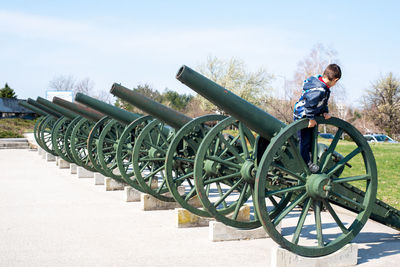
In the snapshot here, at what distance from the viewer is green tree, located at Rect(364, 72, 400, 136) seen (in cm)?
3909

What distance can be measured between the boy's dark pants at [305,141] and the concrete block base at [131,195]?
532cm

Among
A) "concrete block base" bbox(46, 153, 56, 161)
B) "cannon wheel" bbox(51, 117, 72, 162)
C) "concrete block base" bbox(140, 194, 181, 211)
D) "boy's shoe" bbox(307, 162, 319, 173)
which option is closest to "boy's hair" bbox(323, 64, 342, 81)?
"boy's shoe" bbox(307, 162, 319, 173)

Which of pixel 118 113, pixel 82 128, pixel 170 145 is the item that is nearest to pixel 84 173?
pixel 82 128

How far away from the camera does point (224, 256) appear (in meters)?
5.66

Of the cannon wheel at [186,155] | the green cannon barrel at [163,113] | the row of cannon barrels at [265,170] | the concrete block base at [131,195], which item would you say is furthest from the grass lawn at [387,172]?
the concrete block base at [131,195]

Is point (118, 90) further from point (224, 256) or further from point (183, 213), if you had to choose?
point (224, 256)

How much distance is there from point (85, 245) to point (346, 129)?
11.3ft

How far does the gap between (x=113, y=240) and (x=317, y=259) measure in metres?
2.78

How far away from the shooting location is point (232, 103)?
5215mm

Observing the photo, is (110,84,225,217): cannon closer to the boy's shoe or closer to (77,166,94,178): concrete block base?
the boy's shoe

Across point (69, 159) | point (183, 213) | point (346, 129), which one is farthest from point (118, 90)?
point (69, 159)

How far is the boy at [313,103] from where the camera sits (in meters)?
4.88

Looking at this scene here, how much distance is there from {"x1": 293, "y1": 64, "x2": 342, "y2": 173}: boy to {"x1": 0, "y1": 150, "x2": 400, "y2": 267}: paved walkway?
1.36 m

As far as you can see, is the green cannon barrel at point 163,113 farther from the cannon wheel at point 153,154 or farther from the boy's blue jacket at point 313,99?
the boy's blue jacket at point 313,99
